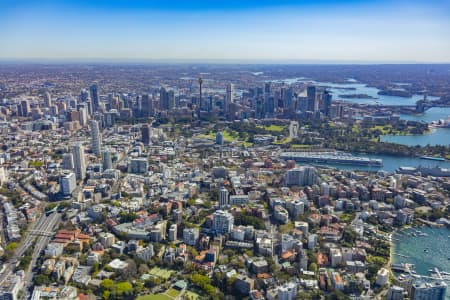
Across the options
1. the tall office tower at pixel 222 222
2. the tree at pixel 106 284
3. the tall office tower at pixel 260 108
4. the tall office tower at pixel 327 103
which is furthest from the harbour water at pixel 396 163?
the tree at pixel 106 284

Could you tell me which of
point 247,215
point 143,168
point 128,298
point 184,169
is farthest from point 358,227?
point 143,168

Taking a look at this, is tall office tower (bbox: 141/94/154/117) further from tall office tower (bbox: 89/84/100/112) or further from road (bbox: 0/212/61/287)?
road (bbox: 0/212/61/287)

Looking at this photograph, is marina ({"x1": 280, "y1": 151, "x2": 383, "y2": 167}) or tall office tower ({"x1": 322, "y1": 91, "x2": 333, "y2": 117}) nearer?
marina ({"x1": 280, "y1": 151, "x2": 383, "y2": 167})

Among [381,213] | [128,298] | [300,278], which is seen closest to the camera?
[128,298]

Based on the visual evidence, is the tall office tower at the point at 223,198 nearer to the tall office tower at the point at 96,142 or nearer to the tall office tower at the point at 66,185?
the tall office tower at the point at 66,185

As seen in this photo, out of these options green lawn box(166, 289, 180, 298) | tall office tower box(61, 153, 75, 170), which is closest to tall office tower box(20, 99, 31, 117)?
tall office tower box(61, 153, 75, 170)

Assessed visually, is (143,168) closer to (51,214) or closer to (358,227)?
(51,214)

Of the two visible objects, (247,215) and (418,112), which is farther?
(418,112)
